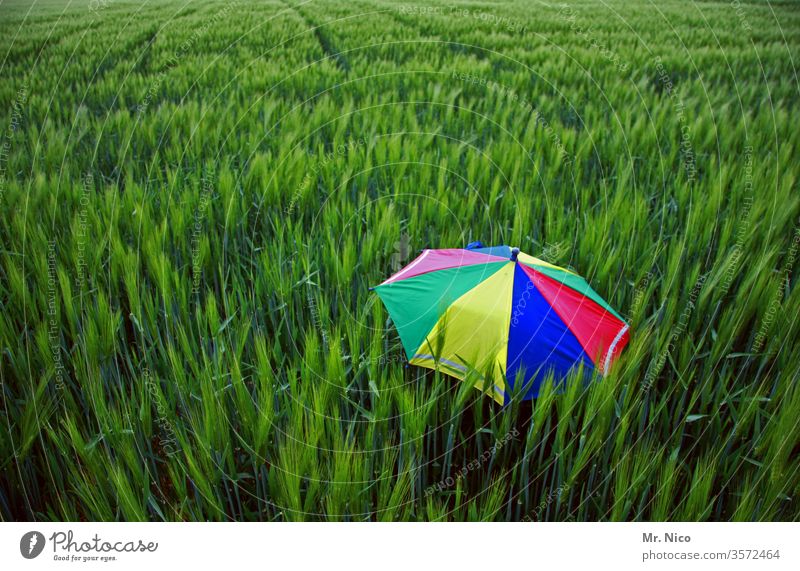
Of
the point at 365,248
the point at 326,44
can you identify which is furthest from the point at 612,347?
the point at 326,44

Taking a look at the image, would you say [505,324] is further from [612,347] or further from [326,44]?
[326,44]

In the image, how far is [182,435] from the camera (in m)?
0.81

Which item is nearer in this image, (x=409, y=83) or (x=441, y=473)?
(x=441, y=473)

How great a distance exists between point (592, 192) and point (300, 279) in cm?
107

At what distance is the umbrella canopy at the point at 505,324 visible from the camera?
2.93ft

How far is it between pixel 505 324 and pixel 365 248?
18.4 inches

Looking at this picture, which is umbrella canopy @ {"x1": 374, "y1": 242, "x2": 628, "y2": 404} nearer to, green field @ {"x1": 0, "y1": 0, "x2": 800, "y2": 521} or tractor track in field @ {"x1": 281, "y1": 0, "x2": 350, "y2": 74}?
green field @ {"x1": 0, "y1": 0, "x2": 800, "y2": 521}

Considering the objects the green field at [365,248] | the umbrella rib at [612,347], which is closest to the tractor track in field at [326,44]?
the green field at [365,248]

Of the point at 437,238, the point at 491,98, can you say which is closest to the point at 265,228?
the point at 437,238

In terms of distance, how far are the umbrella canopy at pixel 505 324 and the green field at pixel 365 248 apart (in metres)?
0.06

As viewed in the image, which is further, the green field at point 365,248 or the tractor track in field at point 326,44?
the tractor track in field at point 326,44

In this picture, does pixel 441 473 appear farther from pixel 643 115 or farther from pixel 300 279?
pixel 643 115

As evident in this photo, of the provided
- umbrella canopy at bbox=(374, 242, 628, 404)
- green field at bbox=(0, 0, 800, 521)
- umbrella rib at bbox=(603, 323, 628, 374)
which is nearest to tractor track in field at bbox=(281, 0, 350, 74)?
green field at bbox=(0, 0, 800, 521)

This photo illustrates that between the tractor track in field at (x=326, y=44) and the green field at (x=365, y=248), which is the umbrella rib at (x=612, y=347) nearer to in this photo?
the green field at (x=365, y=248)
